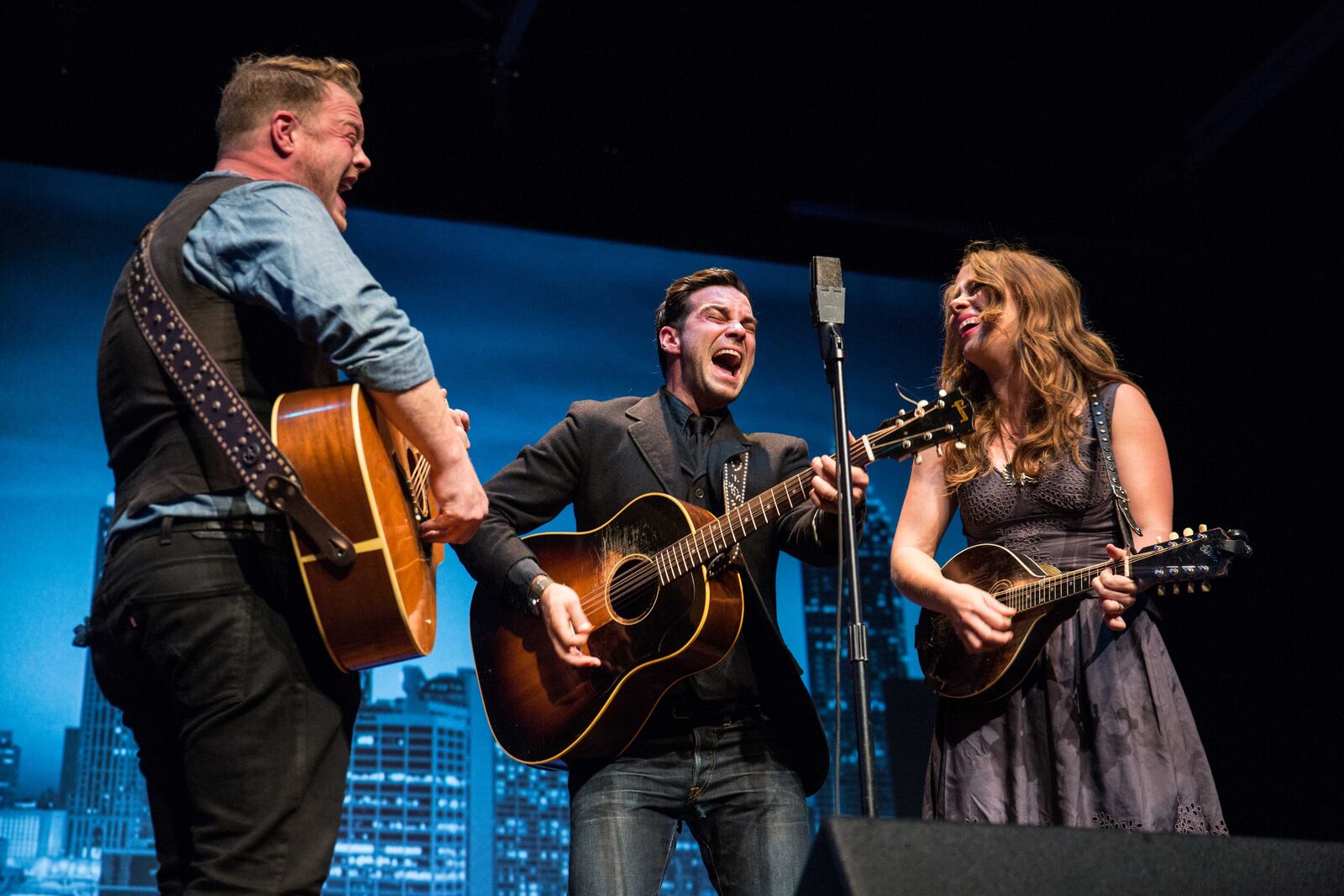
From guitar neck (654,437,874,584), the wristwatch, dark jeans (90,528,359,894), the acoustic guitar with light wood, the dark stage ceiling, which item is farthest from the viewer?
the dark stage ceiling

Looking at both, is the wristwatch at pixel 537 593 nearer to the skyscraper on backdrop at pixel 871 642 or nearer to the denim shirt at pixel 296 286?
the denim shirt at pixel 296 286

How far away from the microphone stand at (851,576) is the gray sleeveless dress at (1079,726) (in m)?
0.66

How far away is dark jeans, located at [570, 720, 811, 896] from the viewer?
9.89ft

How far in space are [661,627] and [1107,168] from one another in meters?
4.84

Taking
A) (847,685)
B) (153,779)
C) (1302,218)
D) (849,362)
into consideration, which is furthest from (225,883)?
(1302,218)

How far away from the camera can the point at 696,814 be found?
315 centimetres

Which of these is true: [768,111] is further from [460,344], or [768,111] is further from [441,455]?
[441,455]

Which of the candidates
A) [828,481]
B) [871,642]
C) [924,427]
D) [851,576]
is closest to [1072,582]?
[924,427]

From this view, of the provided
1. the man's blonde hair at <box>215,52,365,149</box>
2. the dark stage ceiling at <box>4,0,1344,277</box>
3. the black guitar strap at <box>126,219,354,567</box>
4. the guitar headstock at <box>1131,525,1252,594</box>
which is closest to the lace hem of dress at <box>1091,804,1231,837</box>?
the guitar headstock at <box>1131,525,1252,594</box>

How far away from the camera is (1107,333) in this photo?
641 centimetres

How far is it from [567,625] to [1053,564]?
1.28 m

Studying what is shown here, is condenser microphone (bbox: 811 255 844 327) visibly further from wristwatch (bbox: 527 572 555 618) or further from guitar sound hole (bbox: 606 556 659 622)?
wristwatch (bbox: 527 572 555 618)

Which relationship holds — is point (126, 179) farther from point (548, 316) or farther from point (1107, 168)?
point (1107, 168)

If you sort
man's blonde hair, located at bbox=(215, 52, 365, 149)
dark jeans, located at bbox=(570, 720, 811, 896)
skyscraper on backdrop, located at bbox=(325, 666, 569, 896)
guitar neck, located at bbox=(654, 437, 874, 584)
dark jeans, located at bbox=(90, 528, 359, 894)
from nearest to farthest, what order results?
dark jeans, located at bbox=(90, 528, 359, 894)
man's blonde hair, located at bbox=(215, 52, 365, 149)
dark jeans, located at bbox=(570, 720, 811, 896)
guitar neck, located at bbox=(654, 437, 874, 584)
skyscraper on backdrop, located at bbox=(325, 666, 569, 896)
